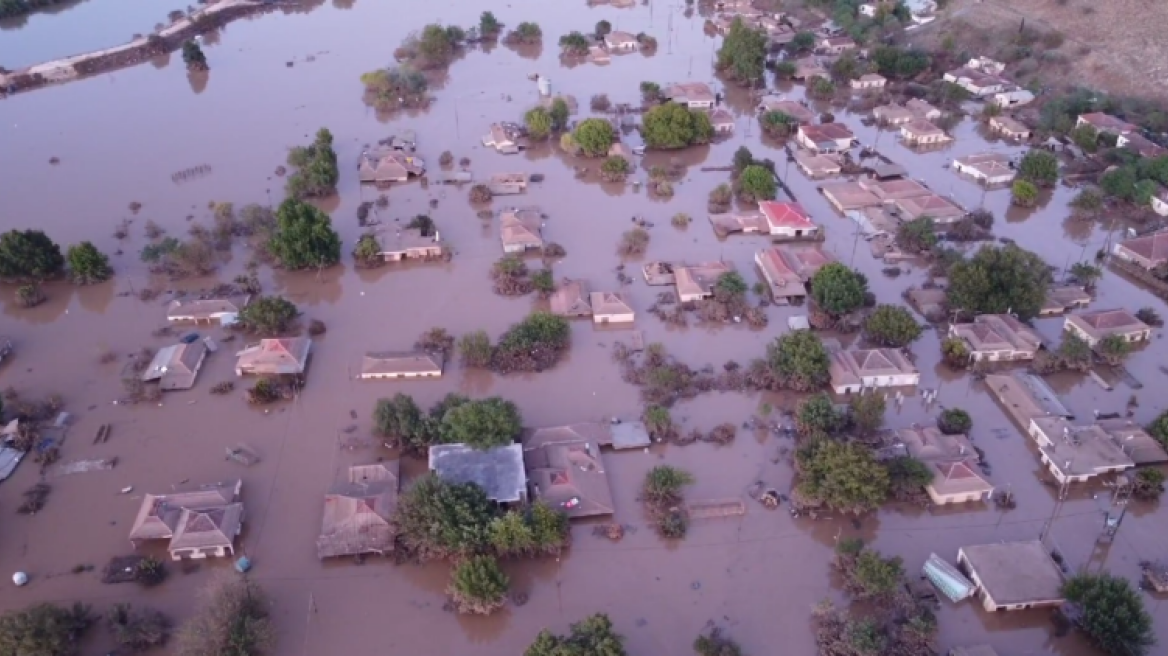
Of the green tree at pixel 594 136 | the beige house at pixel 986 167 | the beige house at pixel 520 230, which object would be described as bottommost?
the beige house at pixel 986 167

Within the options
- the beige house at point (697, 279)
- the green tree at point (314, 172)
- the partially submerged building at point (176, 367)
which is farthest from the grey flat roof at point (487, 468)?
the green tree at point (314, 172)

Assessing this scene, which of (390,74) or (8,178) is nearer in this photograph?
(8,178)

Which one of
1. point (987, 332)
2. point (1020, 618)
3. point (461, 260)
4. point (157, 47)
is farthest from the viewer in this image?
point (157, 47)

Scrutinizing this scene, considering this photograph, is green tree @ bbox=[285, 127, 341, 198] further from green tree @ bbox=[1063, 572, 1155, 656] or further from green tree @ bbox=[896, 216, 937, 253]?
green tree @ bbox=[1063, 572, 1155, 656]

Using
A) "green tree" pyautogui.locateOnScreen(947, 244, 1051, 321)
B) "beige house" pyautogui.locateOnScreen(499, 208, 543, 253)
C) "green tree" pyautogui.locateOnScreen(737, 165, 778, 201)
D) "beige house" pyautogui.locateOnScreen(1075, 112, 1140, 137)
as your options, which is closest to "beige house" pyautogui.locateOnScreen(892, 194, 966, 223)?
"green tree" pyautogui.locateOnScreen(737, 165, 778, 201)

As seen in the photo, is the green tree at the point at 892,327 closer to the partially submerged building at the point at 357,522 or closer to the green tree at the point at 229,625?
the partially submerged building at the point at 357,522

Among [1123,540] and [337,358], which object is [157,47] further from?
[1123,540]

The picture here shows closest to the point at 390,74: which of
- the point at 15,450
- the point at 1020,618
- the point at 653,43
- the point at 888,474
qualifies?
the point at 653,43
